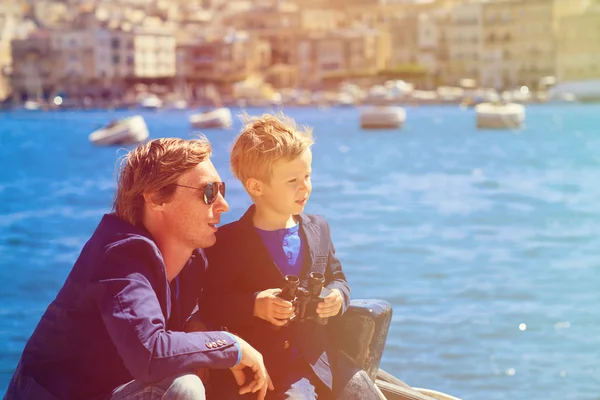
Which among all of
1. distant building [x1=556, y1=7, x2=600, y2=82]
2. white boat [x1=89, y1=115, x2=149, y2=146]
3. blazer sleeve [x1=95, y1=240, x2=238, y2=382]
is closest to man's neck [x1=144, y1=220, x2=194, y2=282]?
blazer sleeve [x1=95, y1=240, x2=238, y2=382]

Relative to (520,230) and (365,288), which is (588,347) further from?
(520,230)

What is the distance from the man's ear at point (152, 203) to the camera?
3.06 metres

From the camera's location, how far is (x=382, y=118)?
2945 inches

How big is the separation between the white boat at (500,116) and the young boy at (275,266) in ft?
219

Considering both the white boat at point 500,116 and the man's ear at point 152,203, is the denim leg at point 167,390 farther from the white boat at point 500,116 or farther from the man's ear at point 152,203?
the white boat at point 500,116

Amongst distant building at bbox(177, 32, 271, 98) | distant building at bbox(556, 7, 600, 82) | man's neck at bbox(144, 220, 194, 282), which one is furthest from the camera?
distant building at bbox(177, 32, 271, 98)

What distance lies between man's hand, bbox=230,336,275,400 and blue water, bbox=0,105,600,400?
2.62 feet

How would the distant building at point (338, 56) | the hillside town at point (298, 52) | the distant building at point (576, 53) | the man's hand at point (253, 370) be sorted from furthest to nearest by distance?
1. the distant building at point (338, 56)
2. the hillside town at point (298, 52)
3. the distant building at point (576, 53)
4. the man's hand at point (253, 370)

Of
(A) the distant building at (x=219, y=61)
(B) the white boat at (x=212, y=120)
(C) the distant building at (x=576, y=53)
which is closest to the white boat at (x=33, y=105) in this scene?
(A) the distant building at (x=219, y=61)

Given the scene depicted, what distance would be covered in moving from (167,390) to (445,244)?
66.0 feet

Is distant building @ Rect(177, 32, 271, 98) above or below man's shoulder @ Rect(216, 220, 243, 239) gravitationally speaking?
below

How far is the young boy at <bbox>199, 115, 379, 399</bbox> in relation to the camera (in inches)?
130

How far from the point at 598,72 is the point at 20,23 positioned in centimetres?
Result: 7399

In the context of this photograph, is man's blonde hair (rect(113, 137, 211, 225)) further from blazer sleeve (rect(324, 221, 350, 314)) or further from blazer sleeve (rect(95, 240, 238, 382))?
blazer sleeve (rect(324, 221, 350, 314))
